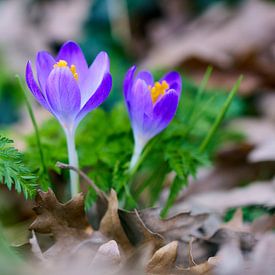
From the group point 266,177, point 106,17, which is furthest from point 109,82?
point 106,17

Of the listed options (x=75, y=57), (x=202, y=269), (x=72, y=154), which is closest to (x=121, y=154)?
(x=72, y=154)

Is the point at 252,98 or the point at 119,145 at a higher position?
the point at 119,145

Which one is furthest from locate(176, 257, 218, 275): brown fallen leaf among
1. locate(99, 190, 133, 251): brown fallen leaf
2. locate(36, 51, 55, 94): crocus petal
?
locate(36, 51, 55, 94): crocus petal

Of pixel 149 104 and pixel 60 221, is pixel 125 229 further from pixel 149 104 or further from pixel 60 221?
pixel 149 104

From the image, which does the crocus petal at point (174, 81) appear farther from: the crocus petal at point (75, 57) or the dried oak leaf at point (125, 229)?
the dried oak leaf at point (125, 229)

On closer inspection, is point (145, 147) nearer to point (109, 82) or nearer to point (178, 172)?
point (178, 172)

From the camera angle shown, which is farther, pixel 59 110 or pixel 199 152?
pixel 199 152

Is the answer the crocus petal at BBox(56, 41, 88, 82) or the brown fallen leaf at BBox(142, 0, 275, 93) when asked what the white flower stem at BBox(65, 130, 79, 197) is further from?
the brown fallen leaf at BBox(142, 0, 275, 93)

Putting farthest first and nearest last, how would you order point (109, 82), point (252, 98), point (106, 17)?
point (106, 17), point (252, 98), point (109, 82)
